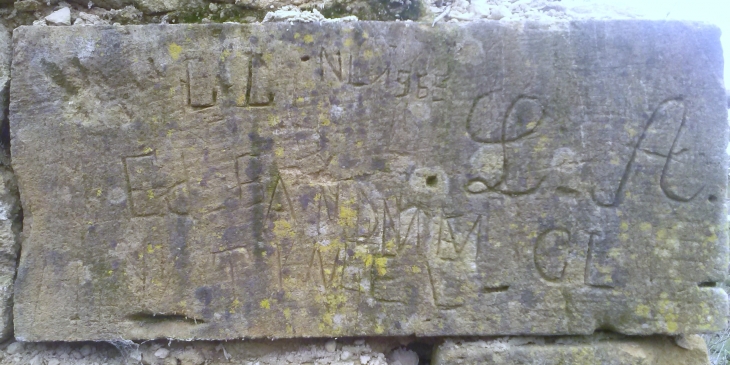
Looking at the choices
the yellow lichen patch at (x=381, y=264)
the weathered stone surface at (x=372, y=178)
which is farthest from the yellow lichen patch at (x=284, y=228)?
the yellow lichen patch at (x=381, y=264)

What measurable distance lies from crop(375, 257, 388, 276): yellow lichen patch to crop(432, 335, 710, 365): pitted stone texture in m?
0.38

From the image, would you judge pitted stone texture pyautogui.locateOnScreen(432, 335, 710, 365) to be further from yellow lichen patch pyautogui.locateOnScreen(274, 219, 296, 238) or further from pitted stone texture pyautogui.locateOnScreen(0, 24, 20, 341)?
pitted stone texture pyautogui.locateOnScreen(0, 24, 20, 341)

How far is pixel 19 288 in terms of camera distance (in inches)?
69.7

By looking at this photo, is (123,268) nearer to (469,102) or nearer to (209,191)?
(209,191)

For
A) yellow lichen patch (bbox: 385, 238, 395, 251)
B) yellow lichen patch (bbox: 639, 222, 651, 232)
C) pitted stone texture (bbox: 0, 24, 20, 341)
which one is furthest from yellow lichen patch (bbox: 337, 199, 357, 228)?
pitted stone texture (bbox: 0, 24, 20, 341)

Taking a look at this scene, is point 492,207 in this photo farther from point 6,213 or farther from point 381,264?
point 6,213

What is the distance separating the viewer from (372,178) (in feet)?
5.68

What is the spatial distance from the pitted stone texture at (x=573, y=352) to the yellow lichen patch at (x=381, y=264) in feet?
1.26

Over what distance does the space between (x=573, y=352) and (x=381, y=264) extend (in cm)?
80

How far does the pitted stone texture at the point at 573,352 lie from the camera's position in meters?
1.78

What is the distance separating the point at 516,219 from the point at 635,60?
28.0 inches

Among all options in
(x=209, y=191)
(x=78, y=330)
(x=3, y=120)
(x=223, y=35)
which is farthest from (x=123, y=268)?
(x=223, y=35)

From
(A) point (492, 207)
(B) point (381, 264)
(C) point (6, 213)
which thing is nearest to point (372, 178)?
(B) point (381, 264)

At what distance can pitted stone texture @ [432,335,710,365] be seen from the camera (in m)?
1.78
